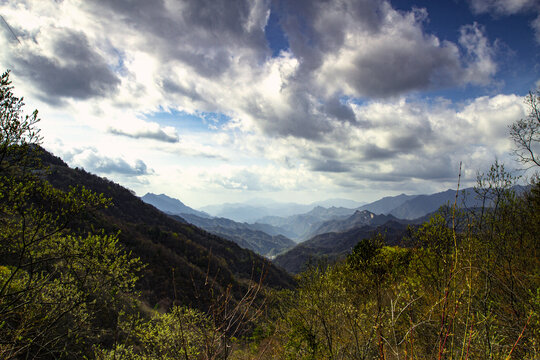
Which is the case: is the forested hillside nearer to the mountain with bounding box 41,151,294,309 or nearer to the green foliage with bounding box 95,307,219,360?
the green foliage with bounding box 95,307,219,360

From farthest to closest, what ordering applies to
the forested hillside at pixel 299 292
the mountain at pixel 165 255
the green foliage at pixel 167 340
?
the mountain at pixel 165 255
the green foliage at pixel 167 340
the forested hillside at pixel 299 292

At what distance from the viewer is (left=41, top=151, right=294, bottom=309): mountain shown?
19.7 m

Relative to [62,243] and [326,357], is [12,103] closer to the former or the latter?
[62,243]

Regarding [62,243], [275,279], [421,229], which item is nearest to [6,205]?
[62,243]

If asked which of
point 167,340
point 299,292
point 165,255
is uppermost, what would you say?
point 299,292

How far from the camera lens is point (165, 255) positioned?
7562cm

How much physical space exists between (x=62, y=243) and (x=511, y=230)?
90.2 ft

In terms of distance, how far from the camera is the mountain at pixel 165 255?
1973cm

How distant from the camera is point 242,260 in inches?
5438

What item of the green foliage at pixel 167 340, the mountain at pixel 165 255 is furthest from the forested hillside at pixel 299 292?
the mountain at pixel 165 255

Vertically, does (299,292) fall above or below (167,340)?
above

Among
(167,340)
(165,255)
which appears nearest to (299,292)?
(167,340)

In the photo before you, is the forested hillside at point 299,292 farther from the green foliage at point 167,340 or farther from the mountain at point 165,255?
the mountain at point 165,255

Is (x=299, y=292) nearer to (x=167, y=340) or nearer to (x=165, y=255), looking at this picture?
(x=167, y=340)
